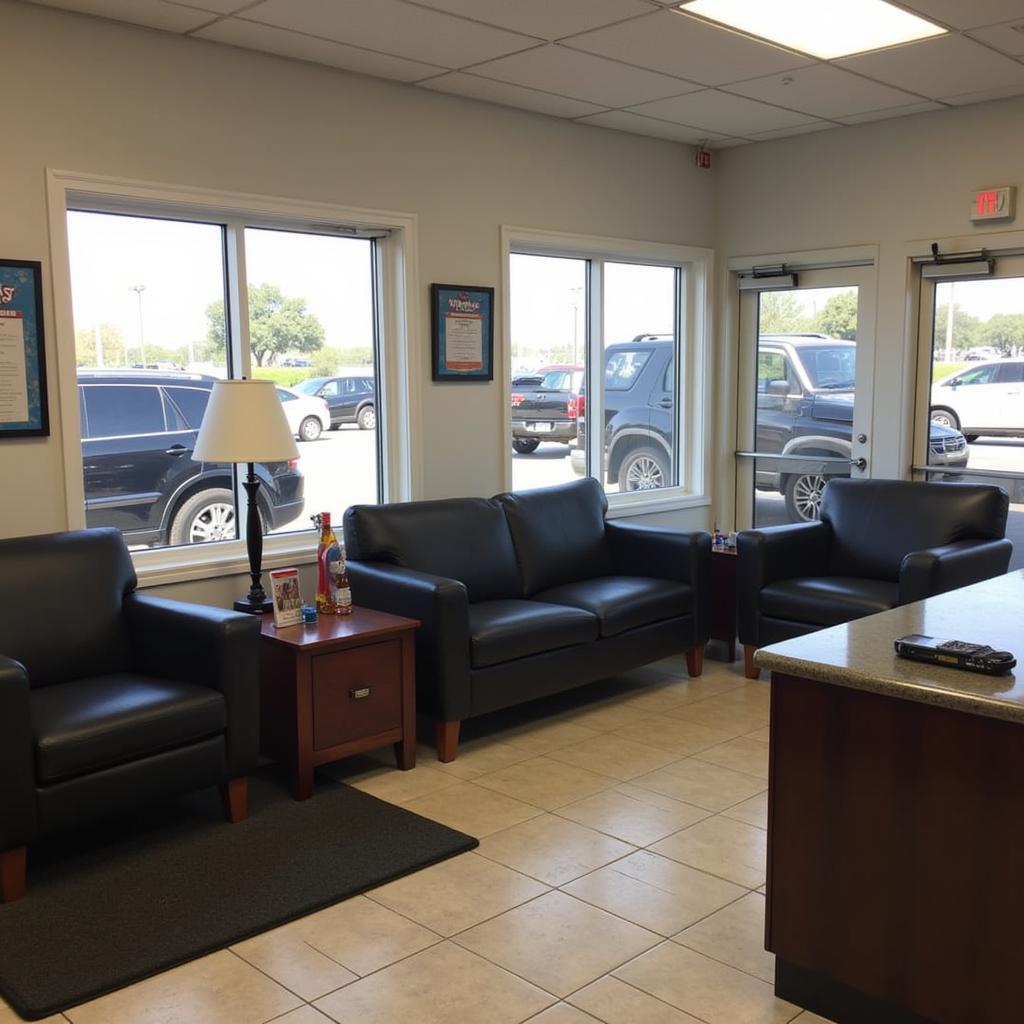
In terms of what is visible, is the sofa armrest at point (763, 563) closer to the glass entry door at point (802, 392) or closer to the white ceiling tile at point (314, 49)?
the glass entry door at point (802, 392)

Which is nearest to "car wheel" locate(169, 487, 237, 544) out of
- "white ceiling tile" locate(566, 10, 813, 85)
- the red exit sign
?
"white ceiling tile" locate(566, 10, 813, 85)

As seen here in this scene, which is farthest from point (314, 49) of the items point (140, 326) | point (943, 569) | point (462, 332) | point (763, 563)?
point (943, 569)

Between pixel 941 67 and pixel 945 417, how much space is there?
1748 mm

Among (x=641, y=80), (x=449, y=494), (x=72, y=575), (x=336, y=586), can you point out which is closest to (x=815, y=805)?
(x=336, y=586)

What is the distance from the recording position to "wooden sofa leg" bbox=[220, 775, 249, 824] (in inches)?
131

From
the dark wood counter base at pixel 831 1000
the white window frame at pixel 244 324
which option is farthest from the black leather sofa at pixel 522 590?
the dark wood counter base at pixel 831 1000

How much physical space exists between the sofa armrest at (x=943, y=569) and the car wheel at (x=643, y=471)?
1.93m

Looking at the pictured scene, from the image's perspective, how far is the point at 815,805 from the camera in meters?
2.26

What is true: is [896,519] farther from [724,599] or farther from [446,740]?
[446,740]

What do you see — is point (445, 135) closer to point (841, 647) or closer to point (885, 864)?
point (841, 647)

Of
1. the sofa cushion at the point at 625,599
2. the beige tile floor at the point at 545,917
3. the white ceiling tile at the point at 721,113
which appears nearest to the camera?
the beige tile floor at the point at 545,917

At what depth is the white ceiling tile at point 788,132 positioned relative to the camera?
554 centimetres

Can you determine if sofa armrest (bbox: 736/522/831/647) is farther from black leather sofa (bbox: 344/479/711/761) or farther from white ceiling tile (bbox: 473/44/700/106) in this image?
white ceiling tile (bbox: 473/44/700/106)

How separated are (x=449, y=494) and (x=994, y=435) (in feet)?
8.86
